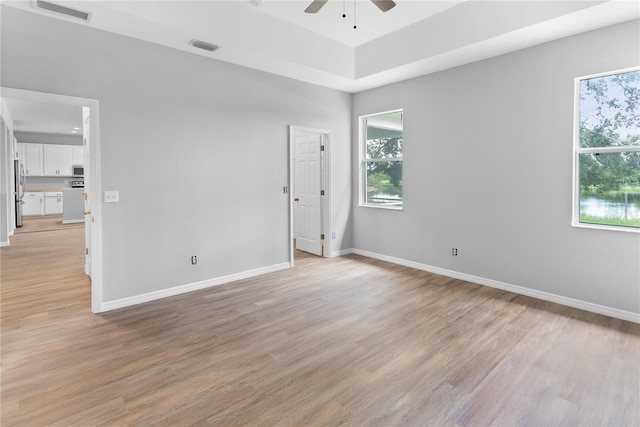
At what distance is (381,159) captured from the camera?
18.8ft

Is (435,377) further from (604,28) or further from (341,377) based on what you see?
(604,28)

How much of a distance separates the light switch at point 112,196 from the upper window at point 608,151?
4.88m

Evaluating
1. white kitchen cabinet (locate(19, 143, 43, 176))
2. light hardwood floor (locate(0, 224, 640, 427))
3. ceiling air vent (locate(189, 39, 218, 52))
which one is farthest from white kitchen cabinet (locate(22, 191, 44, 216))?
ceiling air vent (locate(189, 39, 218, 52))

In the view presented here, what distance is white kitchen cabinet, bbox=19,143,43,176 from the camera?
10.7 metres

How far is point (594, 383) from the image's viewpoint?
7.53 feet

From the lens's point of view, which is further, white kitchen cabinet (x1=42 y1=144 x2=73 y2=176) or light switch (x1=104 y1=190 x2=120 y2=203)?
white kitchen cabinet (x1=42 y1=144 x2=73 y2=176)

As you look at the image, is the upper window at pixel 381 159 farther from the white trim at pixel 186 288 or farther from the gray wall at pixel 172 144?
the white trim at pixel 186 288

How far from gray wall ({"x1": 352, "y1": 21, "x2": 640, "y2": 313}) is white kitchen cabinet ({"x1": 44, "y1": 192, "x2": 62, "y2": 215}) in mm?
11367

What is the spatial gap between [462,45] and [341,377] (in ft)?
12.0

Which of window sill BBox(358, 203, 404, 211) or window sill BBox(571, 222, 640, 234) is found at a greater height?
window sill BBox(358, 203, 404, 211)

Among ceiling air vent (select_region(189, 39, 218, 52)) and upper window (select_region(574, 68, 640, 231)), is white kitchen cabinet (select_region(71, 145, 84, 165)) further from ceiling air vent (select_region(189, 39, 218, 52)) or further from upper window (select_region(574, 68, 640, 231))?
upper window (select_region(574, 68, 640, 231))

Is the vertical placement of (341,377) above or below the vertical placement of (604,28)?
below

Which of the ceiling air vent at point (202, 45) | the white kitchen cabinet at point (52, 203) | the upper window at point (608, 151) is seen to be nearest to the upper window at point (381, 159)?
the upper window at point (608, 151)

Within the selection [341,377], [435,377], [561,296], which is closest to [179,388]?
[341,377]
